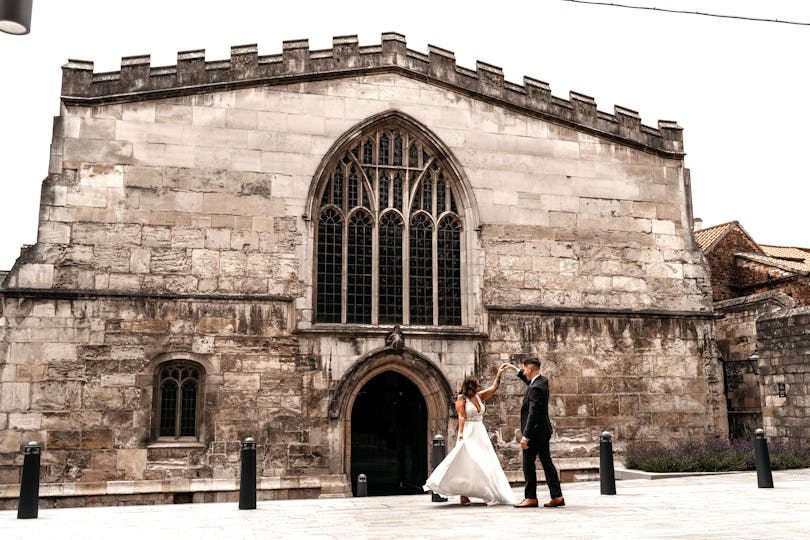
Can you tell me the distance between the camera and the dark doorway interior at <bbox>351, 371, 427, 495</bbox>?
17625 mm

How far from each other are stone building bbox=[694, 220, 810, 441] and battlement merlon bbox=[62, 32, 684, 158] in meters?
4.94

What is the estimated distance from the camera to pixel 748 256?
29.1 metres

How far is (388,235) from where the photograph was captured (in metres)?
17.0

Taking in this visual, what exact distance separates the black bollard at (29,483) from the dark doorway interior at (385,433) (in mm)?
7894

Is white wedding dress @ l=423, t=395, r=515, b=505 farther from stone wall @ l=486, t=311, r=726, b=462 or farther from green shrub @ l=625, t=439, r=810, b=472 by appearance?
green shrub @ l=625, t=439, r=810, b=472

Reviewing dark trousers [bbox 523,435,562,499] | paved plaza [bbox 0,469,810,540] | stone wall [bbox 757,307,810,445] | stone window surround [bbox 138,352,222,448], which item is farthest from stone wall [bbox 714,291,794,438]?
stone window surround [bbox 138,352,222,448]

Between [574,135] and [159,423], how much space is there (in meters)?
11.2

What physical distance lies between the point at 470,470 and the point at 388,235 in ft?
25.2

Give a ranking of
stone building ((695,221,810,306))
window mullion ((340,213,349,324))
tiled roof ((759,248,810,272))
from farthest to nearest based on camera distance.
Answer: tiled roof ((759,248,810,272)) < stone building ((695,221,810,306)) < window mullion ((340,213,349,324))

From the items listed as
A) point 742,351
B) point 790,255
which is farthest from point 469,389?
→ point 790,255

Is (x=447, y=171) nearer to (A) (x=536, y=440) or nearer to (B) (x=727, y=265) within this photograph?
(A) (x=536, y=440)

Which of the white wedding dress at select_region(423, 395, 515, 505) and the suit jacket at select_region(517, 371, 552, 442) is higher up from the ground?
the suit jacket at select_region(517, 371, 552, 442)

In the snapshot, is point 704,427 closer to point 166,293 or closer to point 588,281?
point 588,281

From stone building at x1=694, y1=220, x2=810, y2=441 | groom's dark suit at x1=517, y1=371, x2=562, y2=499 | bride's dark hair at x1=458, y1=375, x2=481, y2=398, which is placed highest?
stone building at x1=694, y1=220, x2=810, y2=441
